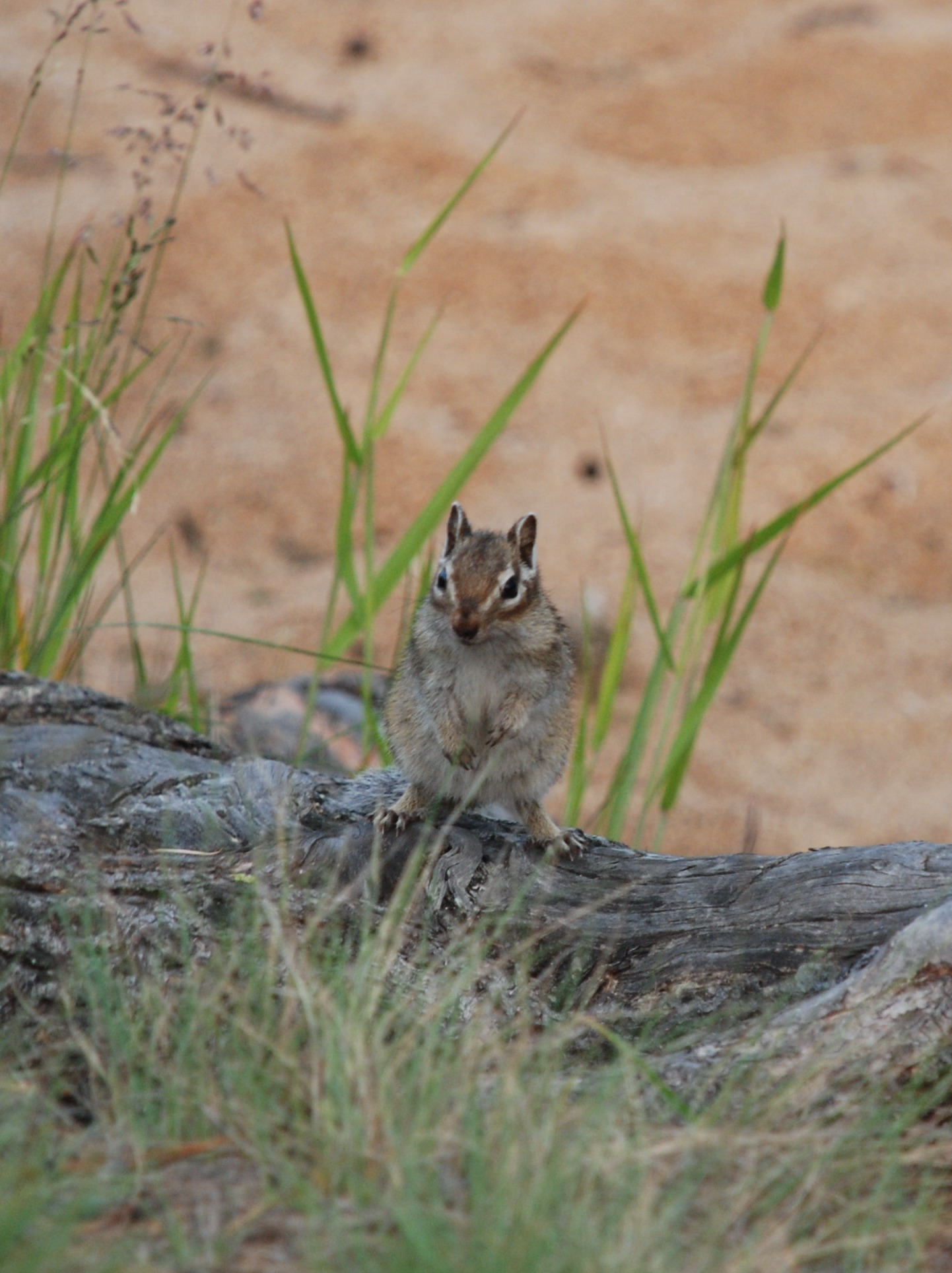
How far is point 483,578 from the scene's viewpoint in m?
2.91

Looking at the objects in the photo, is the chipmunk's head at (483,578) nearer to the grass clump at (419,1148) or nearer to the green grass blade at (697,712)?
the green grass blade at (697,712)

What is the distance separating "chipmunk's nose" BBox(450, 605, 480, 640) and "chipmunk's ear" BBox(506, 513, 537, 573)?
277 millimetres

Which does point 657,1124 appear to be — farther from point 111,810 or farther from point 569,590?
point 569,590

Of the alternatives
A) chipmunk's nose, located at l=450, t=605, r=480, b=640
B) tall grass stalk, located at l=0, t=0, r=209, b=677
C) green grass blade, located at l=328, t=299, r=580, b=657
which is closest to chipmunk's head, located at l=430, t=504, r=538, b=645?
chipmunk's nose, located at l=450, t=605, r=480, b=640

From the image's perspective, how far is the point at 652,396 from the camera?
7.33m

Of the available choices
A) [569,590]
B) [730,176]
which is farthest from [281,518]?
[730,176]

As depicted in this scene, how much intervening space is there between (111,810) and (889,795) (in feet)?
12.7

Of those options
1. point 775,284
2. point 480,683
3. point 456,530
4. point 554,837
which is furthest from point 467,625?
point 775,284

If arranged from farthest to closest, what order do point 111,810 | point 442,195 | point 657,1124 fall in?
1. point 442,195
2. point 111,810
3. point 657,1124

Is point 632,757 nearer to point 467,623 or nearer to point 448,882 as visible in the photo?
point 467,623

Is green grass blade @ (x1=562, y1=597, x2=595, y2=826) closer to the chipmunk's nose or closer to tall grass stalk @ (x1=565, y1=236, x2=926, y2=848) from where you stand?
tall grass stalk @ (x1=565, y1=236, x2=926, y2=848)

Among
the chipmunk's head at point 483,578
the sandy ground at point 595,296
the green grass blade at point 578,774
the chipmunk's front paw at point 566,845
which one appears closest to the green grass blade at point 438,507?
the chipmunk's head at point 483,578

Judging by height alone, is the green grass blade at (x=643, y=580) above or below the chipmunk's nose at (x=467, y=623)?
above

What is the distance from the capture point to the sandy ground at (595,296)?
634 centimetres
